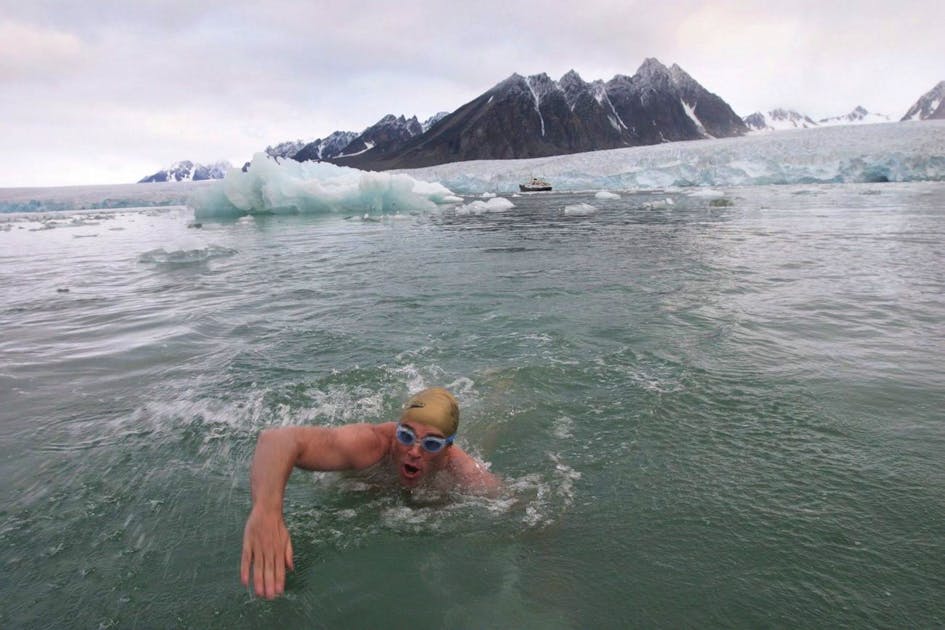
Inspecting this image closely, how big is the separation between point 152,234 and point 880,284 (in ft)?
72.8

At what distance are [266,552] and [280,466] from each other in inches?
13.7

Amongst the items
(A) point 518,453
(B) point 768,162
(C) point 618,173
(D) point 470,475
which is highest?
(B) point 768,162

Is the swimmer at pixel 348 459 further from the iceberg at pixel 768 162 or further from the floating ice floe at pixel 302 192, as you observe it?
the iceberg at pixel 768 162

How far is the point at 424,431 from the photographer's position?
2.64 meters

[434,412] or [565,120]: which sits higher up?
[565,120]

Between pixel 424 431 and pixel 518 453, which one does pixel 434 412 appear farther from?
pixel 518 453

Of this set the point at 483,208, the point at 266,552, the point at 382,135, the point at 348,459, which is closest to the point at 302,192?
the point at 483,208

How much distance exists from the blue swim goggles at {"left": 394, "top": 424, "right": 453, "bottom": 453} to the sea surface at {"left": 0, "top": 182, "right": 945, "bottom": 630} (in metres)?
0.33

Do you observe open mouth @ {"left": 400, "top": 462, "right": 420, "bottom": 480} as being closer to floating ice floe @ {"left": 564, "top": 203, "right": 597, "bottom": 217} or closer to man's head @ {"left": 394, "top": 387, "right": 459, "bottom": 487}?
man's head @ {"left": 394, "top": 387, "right": 459, "bottom": 487}

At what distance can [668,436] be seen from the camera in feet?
10.8

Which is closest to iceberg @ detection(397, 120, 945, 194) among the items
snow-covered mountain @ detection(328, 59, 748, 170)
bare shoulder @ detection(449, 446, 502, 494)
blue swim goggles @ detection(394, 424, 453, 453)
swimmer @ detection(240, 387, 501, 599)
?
bare shoulder @ detection(449, 446, 502, 494)

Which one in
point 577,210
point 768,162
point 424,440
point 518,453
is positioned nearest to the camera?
point 424,440

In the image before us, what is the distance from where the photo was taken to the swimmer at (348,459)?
194 centimetres

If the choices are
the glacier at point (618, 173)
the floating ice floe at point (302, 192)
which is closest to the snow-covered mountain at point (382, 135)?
the glacier at point (618, 173)
